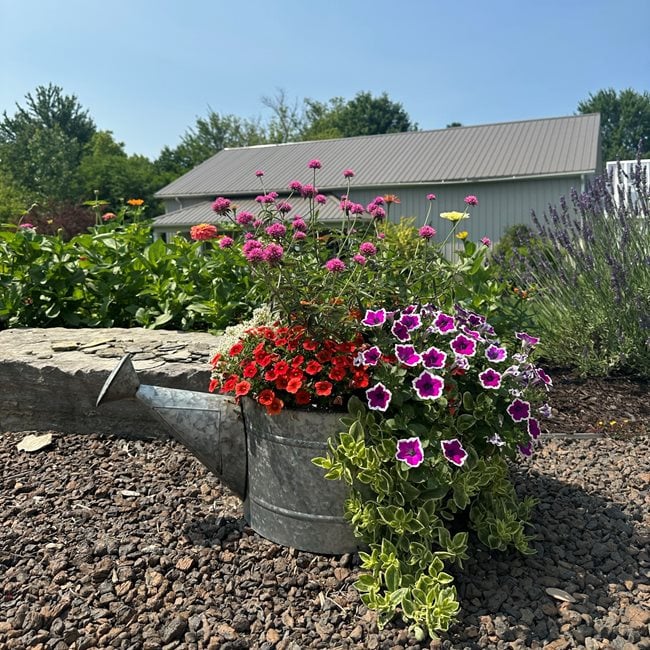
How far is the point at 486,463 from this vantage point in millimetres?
2236

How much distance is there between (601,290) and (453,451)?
3126mm

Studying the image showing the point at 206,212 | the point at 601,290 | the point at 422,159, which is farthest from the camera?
the point at 206,212

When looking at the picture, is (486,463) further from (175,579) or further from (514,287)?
(514,287)

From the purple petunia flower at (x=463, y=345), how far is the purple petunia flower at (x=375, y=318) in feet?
0.79

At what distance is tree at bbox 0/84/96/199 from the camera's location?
39.0 meters

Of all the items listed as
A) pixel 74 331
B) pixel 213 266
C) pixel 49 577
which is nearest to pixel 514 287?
pixel 213 266

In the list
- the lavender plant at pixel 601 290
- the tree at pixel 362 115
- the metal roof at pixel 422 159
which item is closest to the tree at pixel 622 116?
the tree at pixel 362 115

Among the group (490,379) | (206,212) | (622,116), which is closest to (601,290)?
(490,379)

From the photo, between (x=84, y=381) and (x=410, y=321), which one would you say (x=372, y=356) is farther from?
(x=84, y=381)

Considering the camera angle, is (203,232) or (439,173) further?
(439,173)

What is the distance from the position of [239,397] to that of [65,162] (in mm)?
42313

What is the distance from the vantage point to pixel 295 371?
217 centimetres

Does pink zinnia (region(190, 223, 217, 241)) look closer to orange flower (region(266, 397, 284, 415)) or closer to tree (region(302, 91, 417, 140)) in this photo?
orange flower (region(266, 397, 284, 415))

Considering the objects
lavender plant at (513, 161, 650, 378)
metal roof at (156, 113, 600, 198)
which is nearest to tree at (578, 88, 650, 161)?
metal roof at (156, 113, 600, 198)
